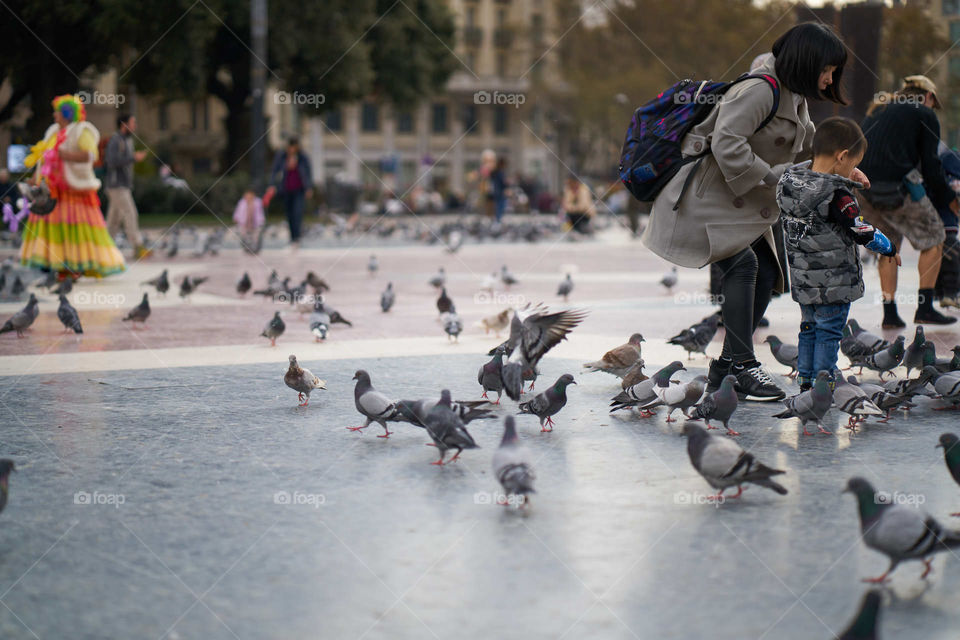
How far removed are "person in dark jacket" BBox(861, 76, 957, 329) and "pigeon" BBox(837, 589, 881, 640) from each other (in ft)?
19.3

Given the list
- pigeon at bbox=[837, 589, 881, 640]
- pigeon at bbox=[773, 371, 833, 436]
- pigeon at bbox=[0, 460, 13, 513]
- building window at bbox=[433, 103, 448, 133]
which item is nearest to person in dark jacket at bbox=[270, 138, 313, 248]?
pigeon at bbox=[773, 371, 833, 436]

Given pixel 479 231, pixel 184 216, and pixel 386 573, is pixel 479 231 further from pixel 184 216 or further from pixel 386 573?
pixel 386 573

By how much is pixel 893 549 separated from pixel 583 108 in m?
50.8

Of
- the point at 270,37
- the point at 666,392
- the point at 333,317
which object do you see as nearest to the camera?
the point at 666,392

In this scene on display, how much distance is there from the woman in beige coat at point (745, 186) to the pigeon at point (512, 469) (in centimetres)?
203

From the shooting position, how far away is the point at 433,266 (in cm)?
1658

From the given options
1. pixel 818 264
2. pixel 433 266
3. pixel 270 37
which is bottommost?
pixel 433 266

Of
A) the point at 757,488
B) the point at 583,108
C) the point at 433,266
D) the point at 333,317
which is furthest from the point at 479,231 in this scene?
the point at 583,108

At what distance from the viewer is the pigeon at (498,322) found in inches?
337

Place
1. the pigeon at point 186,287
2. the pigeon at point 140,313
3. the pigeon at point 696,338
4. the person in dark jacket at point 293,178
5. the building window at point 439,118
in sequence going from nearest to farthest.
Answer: the pigeon at point 696,338 < the pigeon at point 140,313 < the pigeon at point 186,287 < the person in dark jacket at point 293,178 < the building window at point 439,118

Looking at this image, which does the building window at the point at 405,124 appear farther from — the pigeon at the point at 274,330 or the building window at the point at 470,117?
the pigeon at the point at 274,330

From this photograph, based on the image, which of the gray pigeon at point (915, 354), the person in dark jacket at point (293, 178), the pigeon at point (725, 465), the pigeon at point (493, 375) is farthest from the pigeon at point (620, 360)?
the person in dark jacket at point (293, 178)

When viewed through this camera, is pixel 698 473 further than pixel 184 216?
No

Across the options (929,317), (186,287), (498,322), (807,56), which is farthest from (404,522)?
(186,287)
